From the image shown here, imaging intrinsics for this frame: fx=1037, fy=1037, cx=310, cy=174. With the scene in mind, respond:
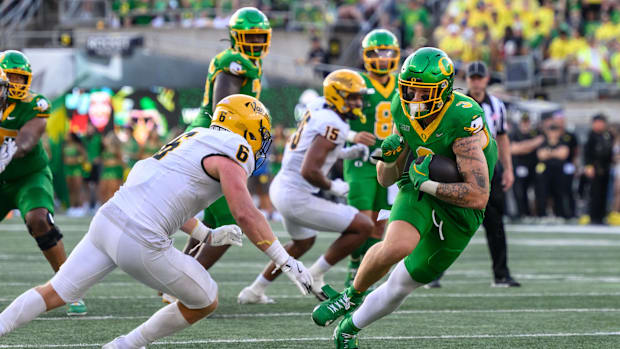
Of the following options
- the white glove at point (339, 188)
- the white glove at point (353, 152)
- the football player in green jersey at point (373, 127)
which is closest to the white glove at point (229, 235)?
the white glove at point (339, 188)

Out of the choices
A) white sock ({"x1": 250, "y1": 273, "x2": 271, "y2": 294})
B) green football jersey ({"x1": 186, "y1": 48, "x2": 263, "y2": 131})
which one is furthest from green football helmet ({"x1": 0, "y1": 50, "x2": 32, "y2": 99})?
white sock ({"x1": 250, "y1": 273, "x2": 271, "y2": 294})

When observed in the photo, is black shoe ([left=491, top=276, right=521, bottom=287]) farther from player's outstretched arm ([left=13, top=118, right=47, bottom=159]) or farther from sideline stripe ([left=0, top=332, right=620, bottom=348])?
player's outstretched arm ([left=13, top=118, right=47, bottom=159])

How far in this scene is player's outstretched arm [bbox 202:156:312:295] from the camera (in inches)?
181

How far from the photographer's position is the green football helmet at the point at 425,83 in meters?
5.30

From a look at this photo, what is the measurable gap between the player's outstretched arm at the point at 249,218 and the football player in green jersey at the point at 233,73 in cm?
240

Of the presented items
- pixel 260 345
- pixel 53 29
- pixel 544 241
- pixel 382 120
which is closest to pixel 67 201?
pixel 53 29

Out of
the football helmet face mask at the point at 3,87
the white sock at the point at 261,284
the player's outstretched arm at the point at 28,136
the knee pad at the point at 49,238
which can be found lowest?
the white sock at the point at 261,284

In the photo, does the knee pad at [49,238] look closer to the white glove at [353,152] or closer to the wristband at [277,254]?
the white glove at [353,152]

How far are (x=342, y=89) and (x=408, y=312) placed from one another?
174cm

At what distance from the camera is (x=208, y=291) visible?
4.82 m

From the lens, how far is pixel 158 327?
15.9 feet

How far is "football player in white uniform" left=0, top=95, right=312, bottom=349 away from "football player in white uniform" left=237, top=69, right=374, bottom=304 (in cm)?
271

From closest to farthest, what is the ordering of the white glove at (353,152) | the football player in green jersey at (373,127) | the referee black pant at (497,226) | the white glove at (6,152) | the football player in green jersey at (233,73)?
the white glove at (6,152) → the football player in green jersey at (233,73) → the white glove at (353,152) → the football player in green jersey at (373,127) → the referee black pant at (497,226)

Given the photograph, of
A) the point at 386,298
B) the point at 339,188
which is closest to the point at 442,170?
the point at 386,298
